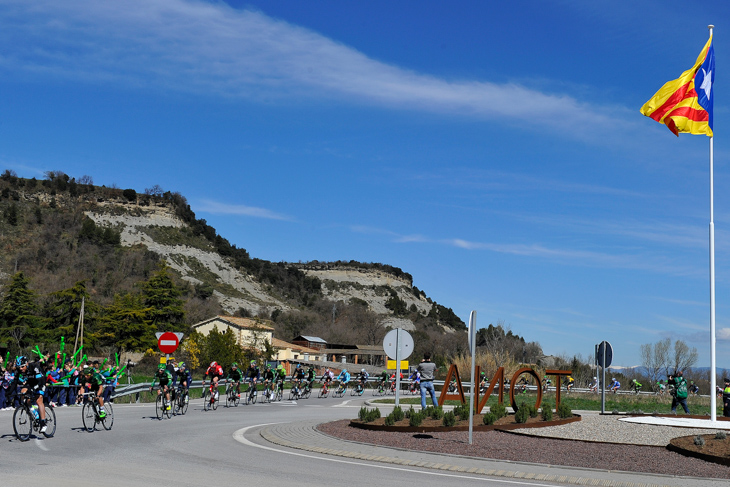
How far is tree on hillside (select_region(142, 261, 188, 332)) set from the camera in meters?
76.4

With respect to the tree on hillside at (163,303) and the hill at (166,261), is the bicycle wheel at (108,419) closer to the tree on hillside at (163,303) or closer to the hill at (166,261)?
the tree on hillside at (163,303)

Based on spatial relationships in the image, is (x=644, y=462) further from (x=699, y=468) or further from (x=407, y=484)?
(x=407, y=484)

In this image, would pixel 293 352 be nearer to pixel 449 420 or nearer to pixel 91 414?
pixel 91 414

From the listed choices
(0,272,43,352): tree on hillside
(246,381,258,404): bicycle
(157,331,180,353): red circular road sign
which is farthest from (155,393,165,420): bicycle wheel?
(0,272,43,352): tree on hillside

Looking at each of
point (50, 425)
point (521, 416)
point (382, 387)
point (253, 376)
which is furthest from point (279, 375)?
point (50, 425)

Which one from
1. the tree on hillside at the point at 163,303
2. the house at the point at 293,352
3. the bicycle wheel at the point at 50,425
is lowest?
the bicycle wheel at the point at 50,425

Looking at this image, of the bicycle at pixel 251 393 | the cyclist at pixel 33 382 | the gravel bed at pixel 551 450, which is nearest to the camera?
the gravel bed at pixel 551 450

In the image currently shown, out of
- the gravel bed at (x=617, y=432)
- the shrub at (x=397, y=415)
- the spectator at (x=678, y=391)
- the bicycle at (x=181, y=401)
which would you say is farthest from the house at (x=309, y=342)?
the gravel bed at (x=617, y=432)

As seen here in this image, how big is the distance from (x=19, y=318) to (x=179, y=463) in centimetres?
7042

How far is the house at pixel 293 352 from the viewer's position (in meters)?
97.1

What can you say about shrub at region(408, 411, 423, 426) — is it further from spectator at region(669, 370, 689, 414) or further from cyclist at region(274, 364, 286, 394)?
cyclist at region(274, 364, 286, 394)

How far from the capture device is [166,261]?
411ft

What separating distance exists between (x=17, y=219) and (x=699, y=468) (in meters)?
132

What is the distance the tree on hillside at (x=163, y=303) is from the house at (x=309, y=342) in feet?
119
